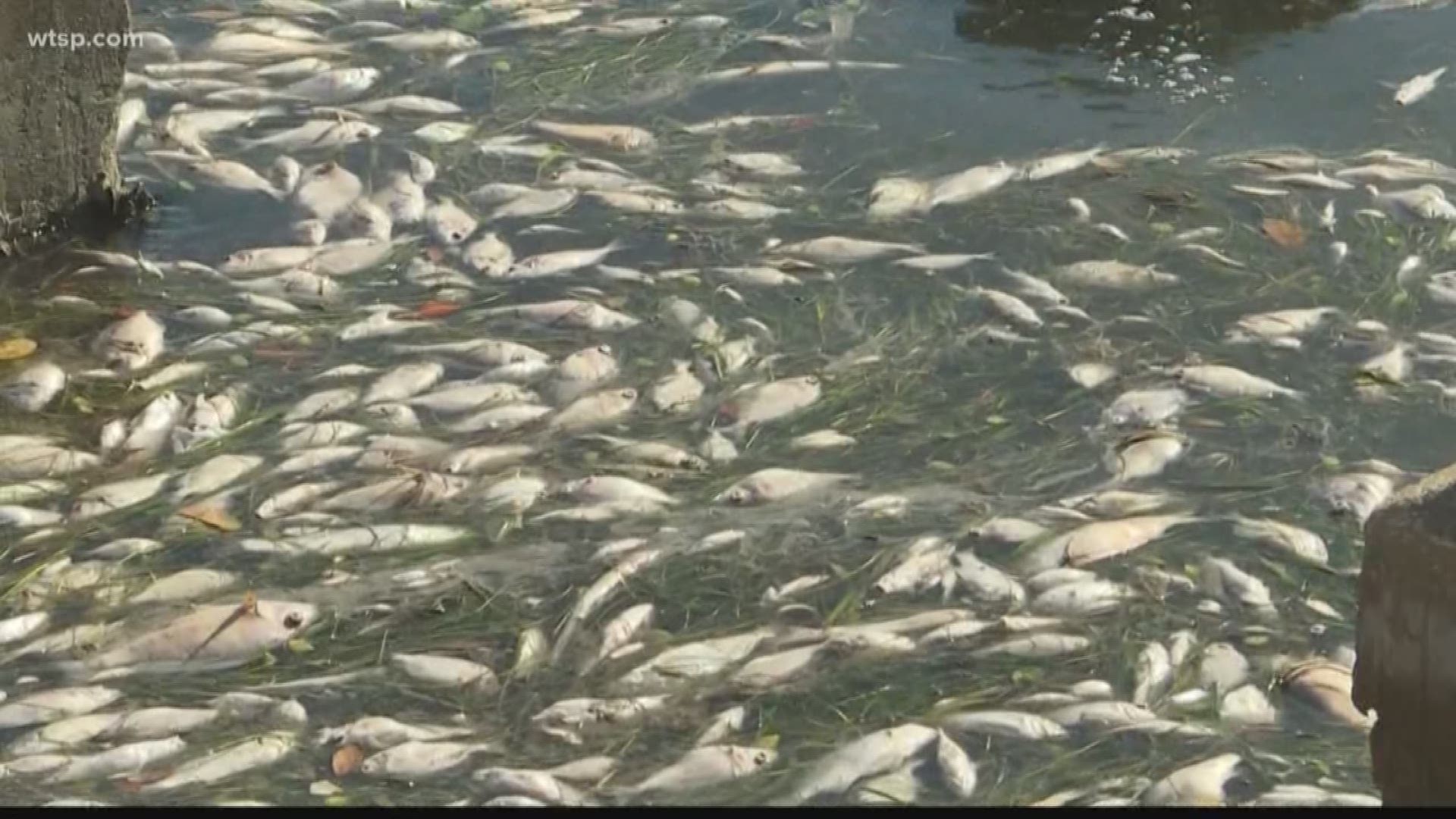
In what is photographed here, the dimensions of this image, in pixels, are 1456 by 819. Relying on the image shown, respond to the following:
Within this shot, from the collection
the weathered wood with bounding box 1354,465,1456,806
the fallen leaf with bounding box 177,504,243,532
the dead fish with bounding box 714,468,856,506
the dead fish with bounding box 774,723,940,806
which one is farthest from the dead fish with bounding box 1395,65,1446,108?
the weathered wood with bounding box 1354,465,1456,806

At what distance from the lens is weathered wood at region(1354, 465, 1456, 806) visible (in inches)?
111

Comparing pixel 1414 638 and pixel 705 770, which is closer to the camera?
pixel 1414 638

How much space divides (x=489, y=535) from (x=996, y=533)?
1.11 m

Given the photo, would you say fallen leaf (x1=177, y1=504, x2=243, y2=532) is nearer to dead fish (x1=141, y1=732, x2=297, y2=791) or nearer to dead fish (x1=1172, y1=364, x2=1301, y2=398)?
dead fish (x1=141, y1=732, x2=297, y2=791)

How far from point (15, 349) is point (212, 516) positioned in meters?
1.09

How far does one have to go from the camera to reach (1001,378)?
18.4 feet

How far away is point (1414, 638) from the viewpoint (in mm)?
2885

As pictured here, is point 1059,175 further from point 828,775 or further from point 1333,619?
point 828,775

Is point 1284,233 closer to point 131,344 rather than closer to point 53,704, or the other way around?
point 131,344

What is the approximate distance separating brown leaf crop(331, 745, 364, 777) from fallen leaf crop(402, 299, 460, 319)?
6.18 feet

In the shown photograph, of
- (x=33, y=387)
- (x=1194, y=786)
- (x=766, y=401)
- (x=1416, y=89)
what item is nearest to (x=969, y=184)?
(x=766, y=401)

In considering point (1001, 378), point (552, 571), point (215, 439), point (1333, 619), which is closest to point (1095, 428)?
point (1001, 378)
